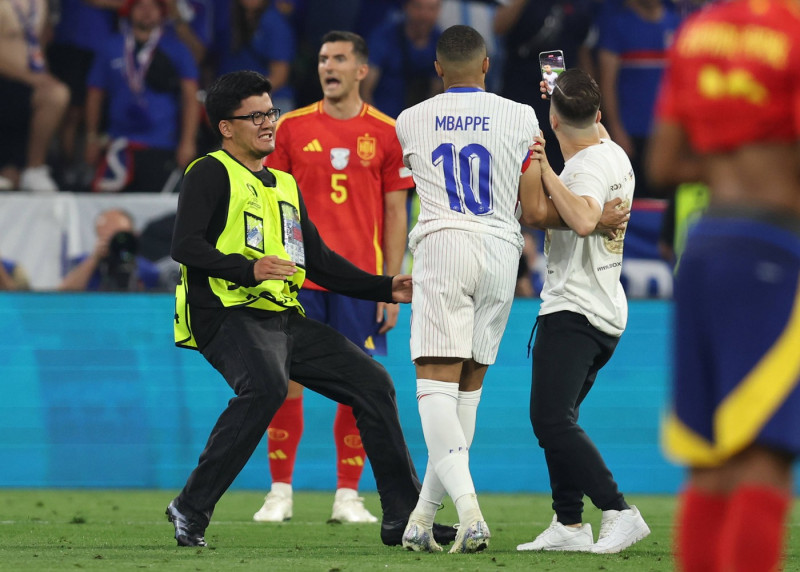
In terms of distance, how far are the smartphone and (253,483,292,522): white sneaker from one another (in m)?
2.72

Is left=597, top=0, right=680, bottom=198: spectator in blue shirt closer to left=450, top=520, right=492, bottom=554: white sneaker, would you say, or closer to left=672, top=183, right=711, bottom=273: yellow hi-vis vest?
left=672, top=183, right=711, bottom=273: yellow hi-vis vest

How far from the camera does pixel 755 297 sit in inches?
116

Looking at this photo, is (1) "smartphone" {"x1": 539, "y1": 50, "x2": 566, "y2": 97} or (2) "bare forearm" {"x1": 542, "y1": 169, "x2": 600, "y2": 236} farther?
(1) "smartphone" {"x1": 539, "y1": 50, "x2": 566, "y2": 97}

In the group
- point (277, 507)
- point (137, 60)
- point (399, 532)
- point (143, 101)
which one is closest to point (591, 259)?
point (399, 532)

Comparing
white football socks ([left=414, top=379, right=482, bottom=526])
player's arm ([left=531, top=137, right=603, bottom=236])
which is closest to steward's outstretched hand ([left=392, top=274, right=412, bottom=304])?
white football socks ([left=414, top=379, right=482, bottom=526])

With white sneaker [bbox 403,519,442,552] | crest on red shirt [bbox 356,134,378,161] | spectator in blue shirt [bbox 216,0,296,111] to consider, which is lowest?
white sneaker [bbox 403,519,442,552]

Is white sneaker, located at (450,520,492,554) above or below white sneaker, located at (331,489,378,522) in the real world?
above

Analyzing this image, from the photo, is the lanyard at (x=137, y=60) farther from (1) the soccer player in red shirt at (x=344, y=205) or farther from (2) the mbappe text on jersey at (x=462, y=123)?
(2) the mbappe text on jersey at (x=462, y=123)

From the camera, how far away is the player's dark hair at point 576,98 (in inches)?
216

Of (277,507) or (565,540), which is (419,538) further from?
(277,507)

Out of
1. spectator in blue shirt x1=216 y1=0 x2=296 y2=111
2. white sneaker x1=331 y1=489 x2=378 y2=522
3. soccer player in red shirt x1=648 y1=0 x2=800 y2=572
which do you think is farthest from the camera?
spectator in blue shirt x1=216 y1=0 x2=296 y2=111

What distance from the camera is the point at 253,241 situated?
222 inches

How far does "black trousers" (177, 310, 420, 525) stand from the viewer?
5.36m

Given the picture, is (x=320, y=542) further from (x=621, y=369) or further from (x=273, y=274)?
(x=621, y=369)
